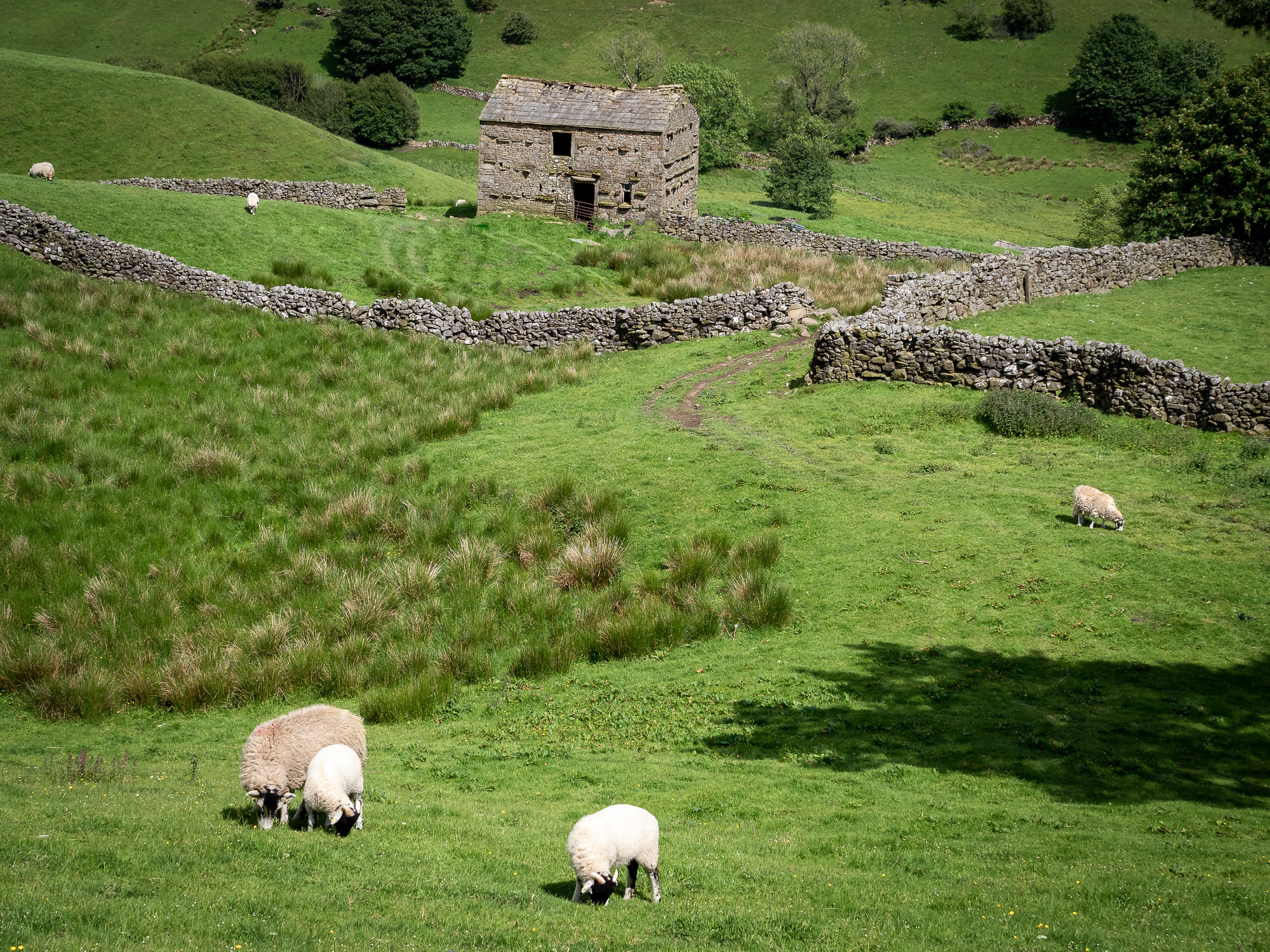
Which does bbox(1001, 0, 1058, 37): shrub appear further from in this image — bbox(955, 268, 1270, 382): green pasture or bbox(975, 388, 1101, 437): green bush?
bbox(975, 388, 1101, 437): green bush

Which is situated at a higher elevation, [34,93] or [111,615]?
[34,93]

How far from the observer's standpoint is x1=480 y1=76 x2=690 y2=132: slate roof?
1688 inches

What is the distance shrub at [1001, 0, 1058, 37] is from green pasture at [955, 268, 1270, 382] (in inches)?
3213

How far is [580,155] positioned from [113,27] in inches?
3037

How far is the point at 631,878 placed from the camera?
278 inches

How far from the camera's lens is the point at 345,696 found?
12750mm

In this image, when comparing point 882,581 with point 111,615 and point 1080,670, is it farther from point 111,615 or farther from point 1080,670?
point 111,615

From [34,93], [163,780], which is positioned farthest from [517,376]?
[34,93]

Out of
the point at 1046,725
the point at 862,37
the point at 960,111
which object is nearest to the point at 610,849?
the point at 1046,725

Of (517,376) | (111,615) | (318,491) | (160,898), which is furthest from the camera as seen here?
(517,376)

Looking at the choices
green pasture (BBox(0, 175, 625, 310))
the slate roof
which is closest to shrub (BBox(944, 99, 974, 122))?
the slate roof

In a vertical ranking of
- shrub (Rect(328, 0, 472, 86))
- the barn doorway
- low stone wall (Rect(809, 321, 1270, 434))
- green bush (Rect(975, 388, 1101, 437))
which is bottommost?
green bush (Rect(975, 388, 1101, 437))

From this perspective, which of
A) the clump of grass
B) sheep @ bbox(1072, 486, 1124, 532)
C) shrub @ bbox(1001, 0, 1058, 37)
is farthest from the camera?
shrub @ bbox(1001, 0, 1058, 37)

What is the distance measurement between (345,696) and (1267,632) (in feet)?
37.7
